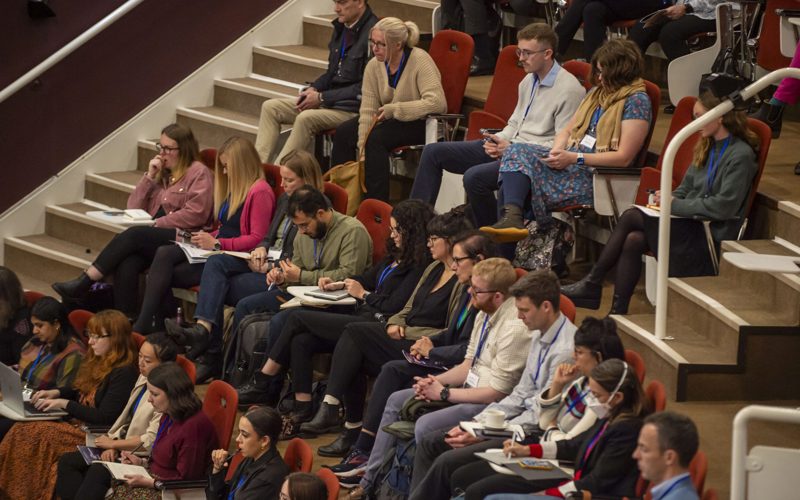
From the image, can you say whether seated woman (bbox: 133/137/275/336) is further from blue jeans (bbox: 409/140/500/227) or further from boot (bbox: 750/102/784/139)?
boot (bbox: 750/102/784/139)

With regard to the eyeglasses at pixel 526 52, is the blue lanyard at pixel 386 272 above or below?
below

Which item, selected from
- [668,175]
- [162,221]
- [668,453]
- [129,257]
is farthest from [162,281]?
[668,453]

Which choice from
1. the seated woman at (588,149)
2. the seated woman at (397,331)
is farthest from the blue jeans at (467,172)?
the seated woman at (397,331)

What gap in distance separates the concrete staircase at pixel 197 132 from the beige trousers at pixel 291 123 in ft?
1.50

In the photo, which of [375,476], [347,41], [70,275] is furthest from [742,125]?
[70,275]

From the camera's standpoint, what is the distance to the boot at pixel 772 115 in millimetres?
6922

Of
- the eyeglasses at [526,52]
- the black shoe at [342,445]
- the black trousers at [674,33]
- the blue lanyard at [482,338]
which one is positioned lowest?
the black shoe at [342,445]

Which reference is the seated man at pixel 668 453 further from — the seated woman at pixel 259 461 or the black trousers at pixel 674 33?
the black trousers at pixel 674 33

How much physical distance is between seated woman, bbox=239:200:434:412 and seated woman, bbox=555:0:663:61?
2147 millimetres

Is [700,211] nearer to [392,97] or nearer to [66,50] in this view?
[392,97]

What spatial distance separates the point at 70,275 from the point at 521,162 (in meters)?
3.08

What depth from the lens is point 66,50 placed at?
28.4ft

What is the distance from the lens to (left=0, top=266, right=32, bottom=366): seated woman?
7.23 meters

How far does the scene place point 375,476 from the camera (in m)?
5.61
